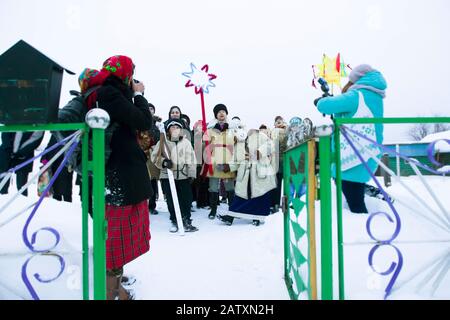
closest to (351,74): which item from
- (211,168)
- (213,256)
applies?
(213,256)

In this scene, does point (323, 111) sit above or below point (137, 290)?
above

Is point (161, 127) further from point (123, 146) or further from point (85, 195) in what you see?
point (85, 195)

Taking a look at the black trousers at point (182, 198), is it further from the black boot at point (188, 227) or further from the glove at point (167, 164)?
the glove at point (167, 164)

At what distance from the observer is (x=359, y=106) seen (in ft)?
8.74

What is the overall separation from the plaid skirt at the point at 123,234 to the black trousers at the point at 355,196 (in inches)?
61.2

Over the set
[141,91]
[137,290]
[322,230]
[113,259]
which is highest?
[141,91]

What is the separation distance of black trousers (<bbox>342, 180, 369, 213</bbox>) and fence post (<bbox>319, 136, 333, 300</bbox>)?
3.30 ft

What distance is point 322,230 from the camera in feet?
5.29

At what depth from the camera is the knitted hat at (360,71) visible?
8.94 ft

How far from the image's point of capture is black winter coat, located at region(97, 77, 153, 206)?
196 cm

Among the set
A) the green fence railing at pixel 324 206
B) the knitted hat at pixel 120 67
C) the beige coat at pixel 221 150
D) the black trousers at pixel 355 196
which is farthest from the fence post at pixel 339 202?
the beige coat at pixel 221 150
